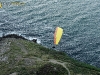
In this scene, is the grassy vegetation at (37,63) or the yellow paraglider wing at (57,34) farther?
the yellow paraglider wing at (57,34)

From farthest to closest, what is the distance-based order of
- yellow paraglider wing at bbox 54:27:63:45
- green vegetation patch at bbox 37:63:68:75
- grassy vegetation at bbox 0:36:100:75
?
yellow paraglider wing at bbox 54:27:63:45, grassy vegetation at bbox 0:36:100:75, green vegetation patch at bbox 37:63:68:75

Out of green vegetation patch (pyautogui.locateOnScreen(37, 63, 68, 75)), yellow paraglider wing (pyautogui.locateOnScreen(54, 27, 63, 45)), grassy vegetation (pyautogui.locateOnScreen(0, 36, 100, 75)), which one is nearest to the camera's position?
green vegetation patch (pyautogui.locateOnScreen(37, 63, 68, 75))

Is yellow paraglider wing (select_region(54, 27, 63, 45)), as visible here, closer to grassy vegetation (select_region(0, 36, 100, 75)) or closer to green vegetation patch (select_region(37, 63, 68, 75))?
grassy vegetation (select_region(0, 36, 100, 75))

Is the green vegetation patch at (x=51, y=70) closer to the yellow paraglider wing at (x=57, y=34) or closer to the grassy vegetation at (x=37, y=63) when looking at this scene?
the grassy vegetation at (x=37, y=63)

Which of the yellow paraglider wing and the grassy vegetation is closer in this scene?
the grassy vegetation

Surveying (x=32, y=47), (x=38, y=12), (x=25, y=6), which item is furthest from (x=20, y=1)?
(x=32, y=47)

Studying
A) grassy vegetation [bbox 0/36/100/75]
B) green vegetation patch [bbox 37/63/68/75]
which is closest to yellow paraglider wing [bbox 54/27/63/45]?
grassy vegetation [bbox 0/36/100/75]

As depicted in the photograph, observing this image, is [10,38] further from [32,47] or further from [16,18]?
[16,18]

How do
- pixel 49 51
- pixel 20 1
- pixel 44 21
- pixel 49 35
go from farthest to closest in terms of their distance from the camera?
1. pixel 20 1
2. pixel 44 21
3. pixel 49 35
4. pixel 49 51

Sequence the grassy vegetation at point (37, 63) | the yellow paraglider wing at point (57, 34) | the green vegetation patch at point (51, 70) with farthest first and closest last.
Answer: the yellow paraglider wing at point (57, 34) < the grassy vegetation at point (37, 63) < the green vegetation patch at point (51, 70)

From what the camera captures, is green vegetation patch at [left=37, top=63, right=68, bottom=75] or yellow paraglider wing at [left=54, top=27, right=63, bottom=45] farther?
yellow paraglider wing at [left=54, top=27, right=63, bottom=45]

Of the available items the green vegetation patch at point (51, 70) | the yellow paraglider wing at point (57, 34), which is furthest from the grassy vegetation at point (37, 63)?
the yellow paraglider wing at point (57, 34)
